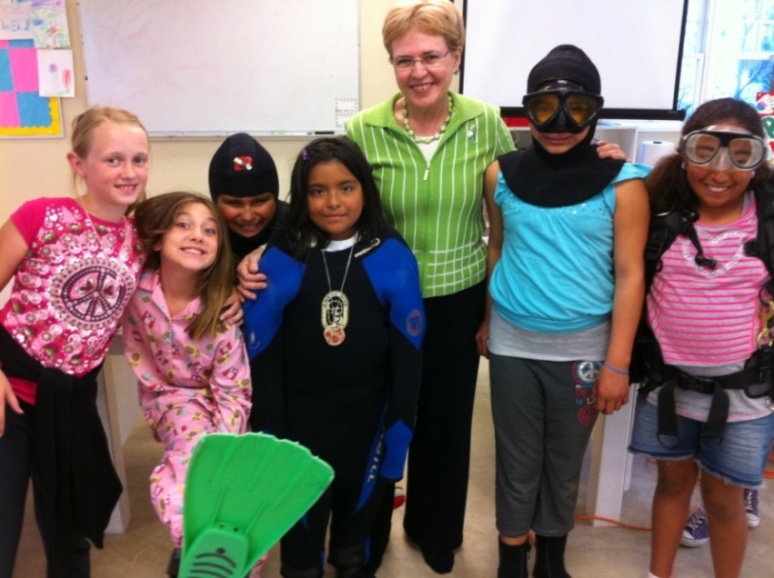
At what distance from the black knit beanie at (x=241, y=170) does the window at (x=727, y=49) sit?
311cm

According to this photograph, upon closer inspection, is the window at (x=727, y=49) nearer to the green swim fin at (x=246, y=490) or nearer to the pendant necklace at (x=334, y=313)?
the pendant necklace at (x=334, y=313)

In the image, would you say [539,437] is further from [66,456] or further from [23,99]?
[23,99]

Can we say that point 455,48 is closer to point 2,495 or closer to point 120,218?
point 120,218

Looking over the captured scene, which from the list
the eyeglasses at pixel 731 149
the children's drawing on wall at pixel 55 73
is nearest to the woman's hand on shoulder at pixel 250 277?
the eyeglasses at pixel 731 149

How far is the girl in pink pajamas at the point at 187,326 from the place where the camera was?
4.77 ft

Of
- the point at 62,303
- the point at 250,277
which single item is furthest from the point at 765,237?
the point at 62,303

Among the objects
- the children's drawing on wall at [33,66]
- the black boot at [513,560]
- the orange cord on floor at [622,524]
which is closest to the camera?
the black boot at [513,560]

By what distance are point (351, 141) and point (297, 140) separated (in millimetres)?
2032

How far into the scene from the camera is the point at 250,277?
4.71 ft

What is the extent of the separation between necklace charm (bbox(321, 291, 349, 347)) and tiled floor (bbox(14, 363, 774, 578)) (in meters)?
0.77

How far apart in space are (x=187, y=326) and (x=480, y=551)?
3.68 ft

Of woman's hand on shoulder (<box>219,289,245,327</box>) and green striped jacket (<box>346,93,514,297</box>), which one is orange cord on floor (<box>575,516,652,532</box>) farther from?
woman's hand on shoulder (<box>219,289,245,327</box>)

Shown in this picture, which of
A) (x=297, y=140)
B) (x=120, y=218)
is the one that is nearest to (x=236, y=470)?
(x=120, y=218)

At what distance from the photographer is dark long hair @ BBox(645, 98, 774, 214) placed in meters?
1.38
